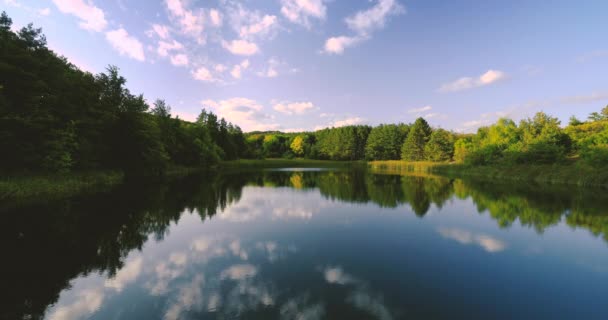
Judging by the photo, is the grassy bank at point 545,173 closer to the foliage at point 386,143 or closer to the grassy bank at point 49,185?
the foliage at point 386,143

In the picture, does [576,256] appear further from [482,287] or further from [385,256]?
[385,256]

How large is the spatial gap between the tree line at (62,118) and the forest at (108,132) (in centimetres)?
6

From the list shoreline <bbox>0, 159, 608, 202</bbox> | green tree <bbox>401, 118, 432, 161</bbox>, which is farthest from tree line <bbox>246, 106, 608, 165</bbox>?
shoreline <bbox>0, 159, 608, 202</bbox>

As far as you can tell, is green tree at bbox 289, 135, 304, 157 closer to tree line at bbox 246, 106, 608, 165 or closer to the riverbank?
tree line at bbox 246, 106, 608, 165

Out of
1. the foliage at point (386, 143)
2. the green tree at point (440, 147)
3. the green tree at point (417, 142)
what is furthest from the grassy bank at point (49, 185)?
the foliage at point (386, 143)

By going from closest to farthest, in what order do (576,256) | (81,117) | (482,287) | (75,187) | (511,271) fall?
1. (482,287)
2. (511,271)
3. (576,256)
4. (75,187)
5. (81,117)

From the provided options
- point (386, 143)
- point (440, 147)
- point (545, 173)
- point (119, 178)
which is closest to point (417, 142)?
point (440, 147)

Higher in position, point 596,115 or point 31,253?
point 596,115

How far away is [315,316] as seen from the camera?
17.4ft

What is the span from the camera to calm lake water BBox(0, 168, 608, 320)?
5.69 m

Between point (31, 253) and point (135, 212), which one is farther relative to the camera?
point (135, 212)

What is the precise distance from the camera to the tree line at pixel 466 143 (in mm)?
37688

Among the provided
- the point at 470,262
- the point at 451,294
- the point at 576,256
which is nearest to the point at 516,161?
the point at 576,256

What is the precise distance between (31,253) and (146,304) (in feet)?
20.2
